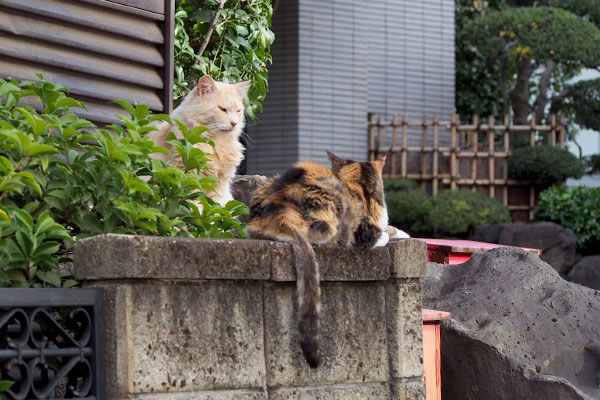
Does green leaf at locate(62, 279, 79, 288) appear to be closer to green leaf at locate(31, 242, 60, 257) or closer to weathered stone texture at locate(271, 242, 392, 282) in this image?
green leaf at locate(31, 242, 60, 257)

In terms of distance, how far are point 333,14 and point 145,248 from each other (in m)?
11.8

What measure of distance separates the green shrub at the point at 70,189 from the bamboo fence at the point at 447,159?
12.6 metres

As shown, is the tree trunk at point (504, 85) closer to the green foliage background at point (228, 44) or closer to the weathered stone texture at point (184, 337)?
the green foliage background at point (228, 44)

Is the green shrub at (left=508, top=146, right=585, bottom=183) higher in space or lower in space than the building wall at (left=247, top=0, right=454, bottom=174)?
lower

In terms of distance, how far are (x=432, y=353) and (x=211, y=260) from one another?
146 cm

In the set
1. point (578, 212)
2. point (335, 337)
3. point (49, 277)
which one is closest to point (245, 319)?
point (335, 337)

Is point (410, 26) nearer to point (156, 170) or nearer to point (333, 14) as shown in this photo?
point (333, 14)

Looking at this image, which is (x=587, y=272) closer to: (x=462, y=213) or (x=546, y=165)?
(x=462, y=213)

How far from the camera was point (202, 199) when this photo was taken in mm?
3035

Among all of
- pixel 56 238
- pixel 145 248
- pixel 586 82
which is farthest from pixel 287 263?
pixel 586 82

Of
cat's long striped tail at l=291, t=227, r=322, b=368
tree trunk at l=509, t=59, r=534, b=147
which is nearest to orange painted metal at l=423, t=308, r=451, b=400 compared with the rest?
cat's long striped tail at l=291, t=227, r=322, b=368

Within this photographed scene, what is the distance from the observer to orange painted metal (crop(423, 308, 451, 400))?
374 cm

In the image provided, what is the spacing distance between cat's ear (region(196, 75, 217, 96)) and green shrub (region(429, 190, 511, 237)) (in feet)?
30.9

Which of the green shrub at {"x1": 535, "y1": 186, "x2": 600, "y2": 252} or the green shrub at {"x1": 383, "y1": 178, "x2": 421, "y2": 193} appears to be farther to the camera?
the green shrub at {"x1": 383, "y1": 178, "x2": 421, "y2": 193}
